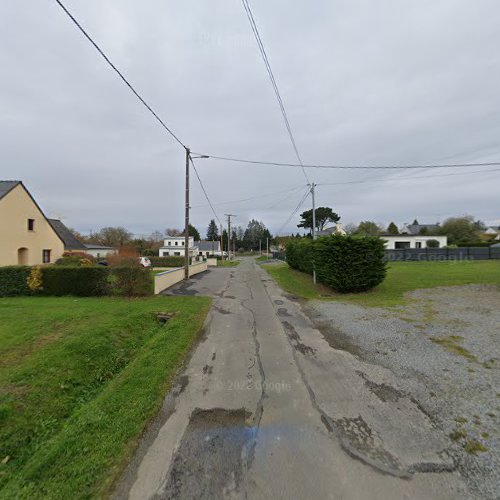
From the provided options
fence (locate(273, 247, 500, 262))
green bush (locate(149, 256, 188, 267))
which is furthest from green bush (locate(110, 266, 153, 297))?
fence (locate(273, 247, 500, 262))

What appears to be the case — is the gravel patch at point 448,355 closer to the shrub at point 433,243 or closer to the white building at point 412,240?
the white building at point 412,240

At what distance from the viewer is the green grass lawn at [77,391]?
2348 millimetres

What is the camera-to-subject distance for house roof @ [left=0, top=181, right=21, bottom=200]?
18.4m

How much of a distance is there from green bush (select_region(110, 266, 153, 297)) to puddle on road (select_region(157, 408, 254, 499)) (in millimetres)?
8775

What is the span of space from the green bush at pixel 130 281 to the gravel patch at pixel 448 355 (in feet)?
23.1

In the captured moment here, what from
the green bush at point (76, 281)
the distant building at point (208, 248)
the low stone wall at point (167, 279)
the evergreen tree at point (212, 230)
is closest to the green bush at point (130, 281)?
the green bush at point (76, 281)

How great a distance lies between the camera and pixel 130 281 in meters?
11.0

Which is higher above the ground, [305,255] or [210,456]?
[305,255]

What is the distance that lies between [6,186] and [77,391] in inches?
900

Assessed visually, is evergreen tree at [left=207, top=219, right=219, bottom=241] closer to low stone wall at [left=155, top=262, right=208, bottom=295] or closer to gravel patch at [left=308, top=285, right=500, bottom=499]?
low stone wall at [left=155, top=262, right=208, bottom=295]

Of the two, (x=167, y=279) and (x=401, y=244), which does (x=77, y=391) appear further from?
(x=401, y=244)

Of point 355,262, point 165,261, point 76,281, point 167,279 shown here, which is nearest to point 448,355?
point 355,262

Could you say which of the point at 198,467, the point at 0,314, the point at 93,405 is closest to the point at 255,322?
the point at 93,405

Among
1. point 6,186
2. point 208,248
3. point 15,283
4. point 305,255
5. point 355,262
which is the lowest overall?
point 15,283
